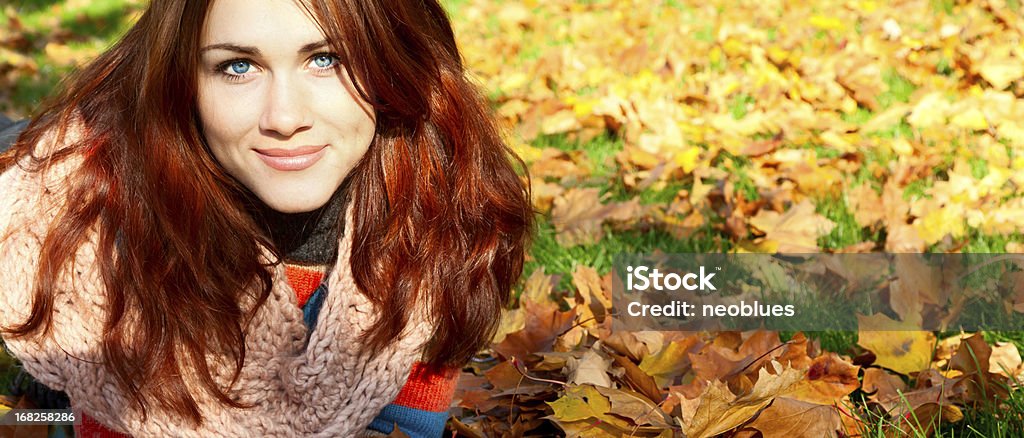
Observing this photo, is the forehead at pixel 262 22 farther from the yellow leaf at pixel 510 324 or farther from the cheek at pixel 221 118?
the yellow leaf at pixel 510 324

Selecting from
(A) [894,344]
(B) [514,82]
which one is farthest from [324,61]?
(B) [514,82]

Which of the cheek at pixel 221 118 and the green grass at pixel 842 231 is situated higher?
the cheek at pixel 221 118

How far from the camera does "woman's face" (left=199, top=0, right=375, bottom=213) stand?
1405 millimetres

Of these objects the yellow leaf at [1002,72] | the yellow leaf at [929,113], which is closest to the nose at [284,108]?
the yellow leaf at [929,113]

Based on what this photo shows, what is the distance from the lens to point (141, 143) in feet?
4.91

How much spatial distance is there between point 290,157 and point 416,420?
507 mm

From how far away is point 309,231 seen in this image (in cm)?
169

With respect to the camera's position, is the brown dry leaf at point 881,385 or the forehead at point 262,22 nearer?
the forehead at point 262,22

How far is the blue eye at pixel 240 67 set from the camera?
1438mm

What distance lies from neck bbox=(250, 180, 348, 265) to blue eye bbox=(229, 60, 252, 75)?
→ 284 millimetres

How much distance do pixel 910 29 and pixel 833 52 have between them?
35 centimetres

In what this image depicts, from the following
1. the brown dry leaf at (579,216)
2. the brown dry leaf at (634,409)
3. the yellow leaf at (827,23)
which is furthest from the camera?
the yellow leaf at (827,23)

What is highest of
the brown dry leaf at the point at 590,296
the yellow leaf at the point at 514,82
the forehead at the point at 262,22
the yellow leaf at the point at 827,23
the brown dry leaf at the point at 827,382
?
the yellow leaf at the point at 827,23

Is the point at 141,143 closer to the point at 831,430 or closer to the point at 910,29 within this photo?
the point at 831,430
